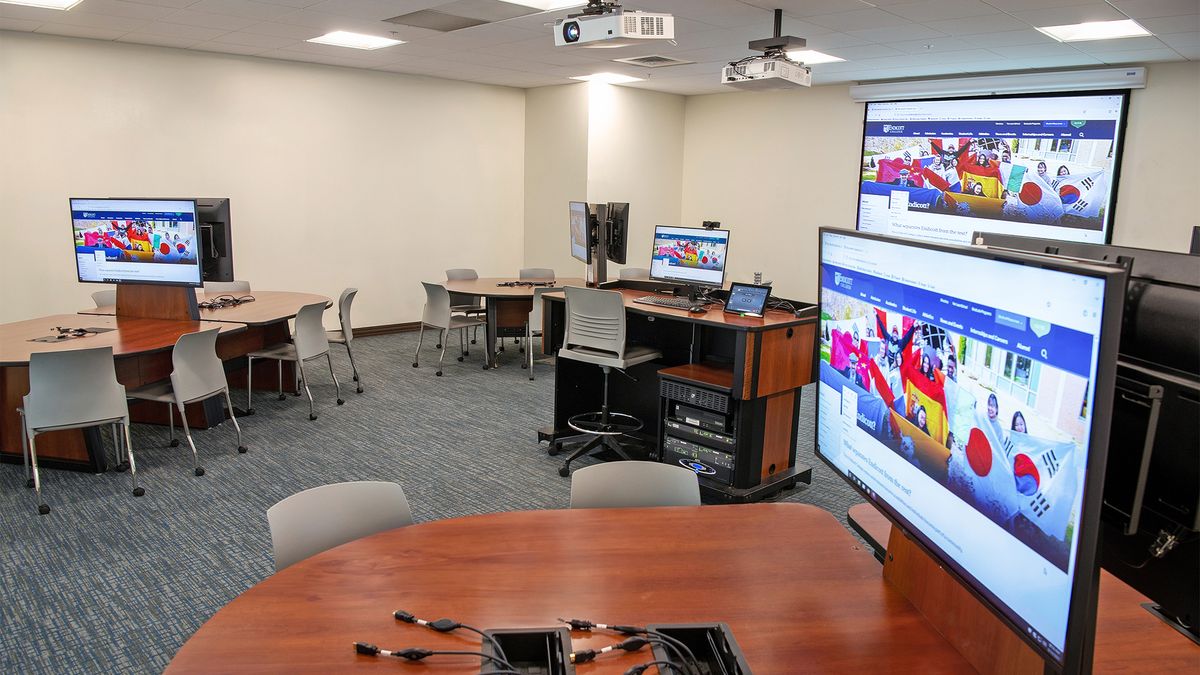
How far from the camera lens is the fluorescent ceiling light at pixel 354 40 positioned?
6555mm

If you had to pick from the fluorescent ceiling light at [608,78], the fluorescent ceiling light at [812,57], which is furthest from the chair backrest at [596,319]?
the fluorescent ceiling light at [608,78]

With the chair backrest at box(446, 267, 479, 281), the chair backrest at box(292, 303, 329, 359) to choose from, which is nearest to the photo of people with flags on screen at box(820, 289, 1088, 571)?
the chair backrest at box(292, 303, 329, 359)

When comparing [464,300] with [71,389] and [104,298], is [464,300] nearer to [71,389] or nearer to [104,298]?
[104,298]

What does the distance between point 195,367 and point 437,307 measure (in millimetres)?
2846

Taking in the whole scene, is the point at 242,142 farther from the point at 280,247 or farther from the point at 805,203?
the point at 805,203

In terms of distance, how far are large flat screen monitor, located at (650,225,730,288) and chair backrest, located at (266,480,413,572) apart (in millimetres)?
3247

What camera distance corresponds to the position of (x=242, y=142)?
7617mm

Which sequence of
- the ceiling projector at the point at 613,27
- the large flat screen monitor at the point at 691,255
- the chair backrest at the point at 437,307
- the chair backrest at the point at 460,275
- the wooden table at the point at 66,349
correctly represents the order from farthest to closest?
the chair backrest at the point at 460,275 → the chair backrest at the point at 437,307 → the large flat screen monitor at the point at 691,255 → the wooden table at the point at 66,349 → the ceiling projector at the point at 613,27

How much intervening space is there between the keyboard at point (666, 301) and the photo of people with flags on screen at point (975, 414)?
10.1ft

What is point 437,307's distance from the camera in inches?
283

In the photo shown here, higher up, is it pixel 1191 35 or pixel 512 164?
pixel 1191 35

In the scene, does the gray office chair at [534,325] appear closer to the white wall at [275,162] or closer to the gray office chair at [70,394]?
the white wall at [275,162]

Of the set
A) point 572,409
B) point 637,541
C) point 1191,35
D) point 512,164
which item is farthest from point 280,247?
point 1191,35

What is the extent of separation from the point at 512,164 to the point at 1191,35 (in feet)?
23.0
